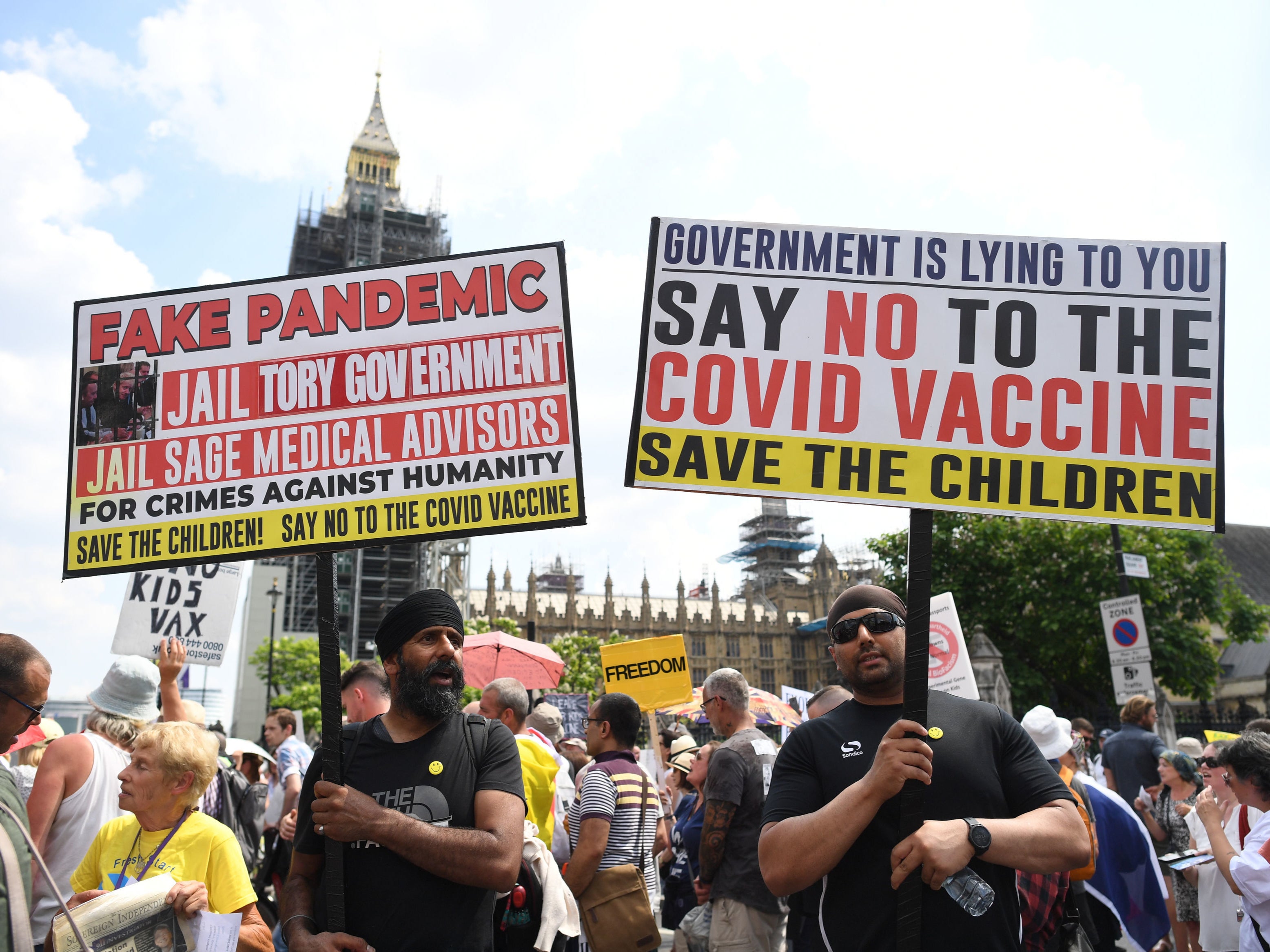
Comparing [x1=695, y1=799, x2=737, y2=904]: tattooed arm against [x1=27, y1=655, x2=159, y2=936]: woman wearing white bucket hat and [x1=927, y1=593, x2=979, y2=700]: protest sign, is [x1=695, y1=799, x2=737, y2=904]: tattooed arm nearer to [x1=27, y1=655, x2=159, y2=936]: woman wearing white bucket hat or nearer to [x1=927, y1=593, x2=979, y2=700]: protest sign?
[x1=927, y1=593, x2=979, y2=700]: protest sign

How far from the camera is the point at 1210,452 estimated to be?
10.2 feet

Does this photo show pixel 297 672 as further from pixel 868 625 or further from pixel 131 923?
pixel 868 625

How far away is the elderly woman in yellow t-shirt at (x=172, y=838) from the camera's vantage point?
3.20 meters

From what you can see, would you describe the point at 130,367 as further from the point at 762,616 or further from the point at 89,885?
the point at 762,616

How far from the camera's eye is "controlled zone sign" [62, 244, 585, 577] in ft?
11.4

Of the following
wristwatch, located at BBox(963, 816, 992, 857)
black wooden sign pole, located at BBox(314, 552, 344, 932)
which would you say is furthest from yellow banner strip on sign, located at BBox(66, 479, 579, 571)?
wristwatch, located at BBox(963, 816, 992, 857)

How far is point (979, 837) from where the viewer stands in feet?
8.29

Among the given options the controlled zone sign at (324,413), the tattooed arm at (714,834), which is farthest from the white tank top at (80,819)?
the tattooed arm at (714,834)

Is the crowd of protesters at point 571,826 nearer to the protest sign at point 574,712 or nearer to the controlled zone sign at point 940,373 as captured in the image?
the controlled zone sign at point 940,373

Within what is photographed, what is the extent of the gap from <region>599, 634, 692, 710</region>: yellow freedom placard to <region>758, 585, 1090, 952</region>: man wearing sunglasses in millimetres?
7490

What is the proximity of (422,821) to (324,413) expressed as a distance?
1.51 meters

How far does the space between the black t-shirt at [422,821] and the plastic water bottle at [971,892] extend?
51.5 inches

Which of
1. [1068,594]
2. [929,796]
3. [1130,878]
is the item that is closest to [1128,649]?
[1130,878]

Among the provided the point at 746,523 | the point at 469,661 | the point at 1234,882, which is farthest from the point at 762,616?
the point at 1234,882
